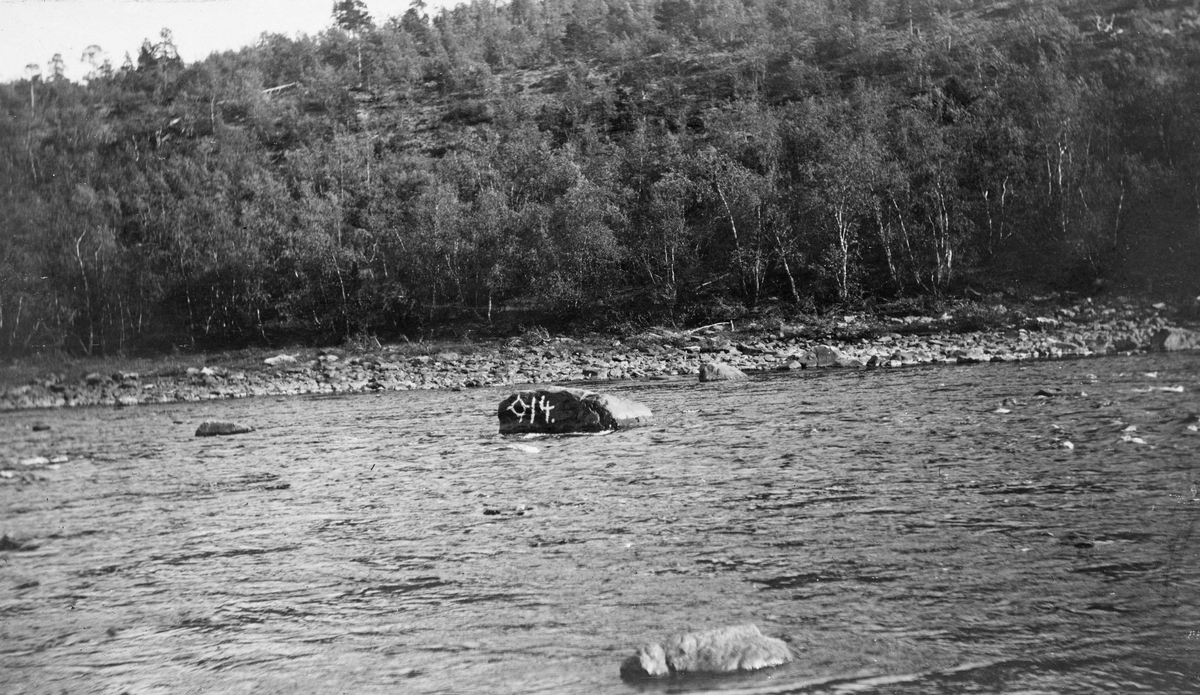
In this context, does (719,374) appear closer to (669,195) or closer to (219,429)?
(219,429)

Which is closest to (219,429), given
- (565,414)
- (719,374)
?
(565,414)

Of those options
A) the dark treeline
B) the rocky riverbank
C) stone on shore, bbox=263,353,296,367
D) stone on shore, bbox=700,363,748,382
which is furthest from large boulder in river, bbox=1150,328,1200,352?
stone on shore, bbox=263,353,296,367

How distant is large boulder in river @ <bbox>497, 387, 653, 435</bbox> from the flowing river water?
64.8 inches

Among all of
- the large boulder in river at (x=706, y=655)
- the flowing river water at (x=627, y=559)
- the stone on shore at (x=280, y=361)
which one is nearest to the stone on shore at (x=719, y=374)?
the flowing river water at (x=627, y=559)

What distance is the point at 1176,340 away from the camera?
25.4 metres

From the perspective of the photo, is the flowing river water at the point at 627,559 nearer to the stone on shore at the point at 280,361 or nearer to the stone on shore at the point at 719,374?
the stone on shore at the point at 719,374

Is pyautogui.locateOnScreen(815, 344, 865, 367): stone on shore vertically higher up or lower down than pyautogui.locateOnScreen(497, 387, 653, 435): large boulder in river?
lower down

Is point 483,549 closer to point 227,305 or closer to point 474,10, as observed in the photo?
point 227,305

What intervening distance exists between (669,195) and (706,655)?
49974mm

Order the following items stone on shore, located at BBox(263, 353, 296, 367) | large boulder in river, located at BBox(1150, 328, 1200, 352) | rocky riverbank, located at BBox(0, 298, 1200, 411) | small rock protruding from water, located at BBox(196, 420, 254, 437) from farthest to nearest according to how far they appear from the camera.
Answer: stone on shore, located at BBox(263, 353, 296, 367)
rocky riverbank, located at BBox(0, 298, 1200, 411)
large boulder in river, located at BBox(1150, 328, 1200, 352)
small rock protruding from water, located at BBox(196, 420, 254, 437)

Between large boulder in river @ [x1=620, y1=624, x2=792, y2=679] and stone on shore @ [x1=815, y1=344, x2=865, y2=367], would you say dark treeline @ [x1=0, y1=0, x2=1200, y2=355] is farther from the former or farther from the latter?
stone on shore @ [x1=815, y1=344, x2=865, y2=367]

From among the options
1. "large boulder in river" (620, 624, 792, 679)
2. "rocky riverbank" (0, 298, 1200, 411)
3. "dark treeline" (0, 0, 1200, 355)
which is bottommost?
"rocky riverbank" (0, 298, 1200, 411)

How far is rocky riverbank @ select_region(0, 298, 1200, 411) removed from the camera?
30250 millimetres

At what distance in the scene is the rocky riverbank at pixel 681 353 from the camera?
3025 cm
